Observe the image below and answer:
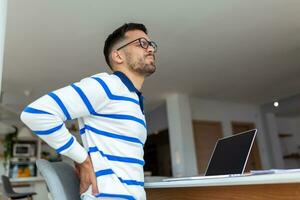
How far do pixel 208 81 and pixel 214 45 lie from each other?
1.49 m

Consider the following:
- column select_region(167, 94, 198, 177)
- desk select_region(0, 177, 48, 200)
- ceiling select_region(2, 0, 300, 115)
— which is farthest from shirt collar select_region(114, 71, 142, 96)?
column select_region(167, 94, 198, 177)

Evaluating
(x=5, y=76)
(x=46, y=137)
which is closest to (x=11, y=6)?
(x=5, y=76)

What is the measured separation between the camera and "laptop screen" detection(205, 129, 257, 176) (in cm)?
120

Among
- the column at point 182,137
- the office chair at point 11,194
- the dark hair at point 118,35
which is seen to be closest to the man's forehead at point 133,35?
the dark hair at point 118,35

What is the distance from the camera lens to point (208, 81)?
5.22 metres

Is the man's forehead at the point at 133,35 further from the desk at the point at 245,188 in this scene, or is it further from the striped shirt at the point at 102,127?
the desk at the point at 245,188

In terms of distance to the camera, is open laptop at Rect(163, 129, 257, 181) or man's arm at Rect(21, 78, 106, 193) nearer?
man's arm at Rect(21, 78, 106, 193)

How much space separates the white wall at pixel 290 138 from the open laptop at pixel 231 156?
23.8 feet

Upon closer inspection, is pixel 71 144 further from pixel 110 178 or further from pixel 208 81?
pixel 208 81

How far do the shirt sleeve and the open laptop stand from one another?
A: 55 centimetres

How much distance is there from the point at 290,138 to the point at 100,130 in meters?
8.31

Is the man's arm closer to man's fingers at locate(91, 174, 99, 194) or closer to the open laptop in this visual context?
man's fingers at locate(91, 174, 99, 194)

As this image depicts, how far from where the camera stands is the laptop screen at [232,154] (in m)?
1.20

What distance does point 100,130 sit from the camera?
1025 millimetres
